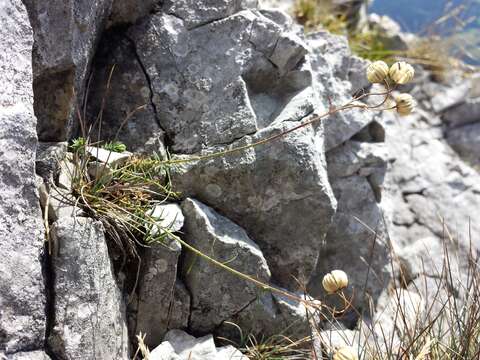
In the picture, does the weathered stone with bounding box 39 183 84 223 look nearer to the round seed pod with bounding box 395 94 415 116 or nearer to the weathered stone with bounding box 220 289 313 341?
the weathered stone with bounding box 220 289 313 341

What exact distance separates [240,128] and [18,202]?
130 cm

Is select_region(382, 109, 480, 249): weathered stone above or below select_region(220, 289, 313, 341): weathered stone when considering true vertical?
below

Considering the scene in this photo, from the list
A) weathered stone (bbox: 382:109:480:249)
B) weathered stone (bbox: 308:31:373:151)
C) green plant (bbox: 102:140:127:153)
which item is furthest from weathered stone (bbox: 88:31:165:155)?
weathered stone (bbox: 382:109:480:249)

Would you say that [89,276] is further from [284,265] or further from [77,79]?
[284,265]

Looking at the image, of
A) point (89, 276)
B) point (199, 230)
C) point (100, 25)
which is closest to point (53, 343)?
point (89, 276)

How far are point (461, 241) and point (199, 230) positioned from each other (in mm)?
2915

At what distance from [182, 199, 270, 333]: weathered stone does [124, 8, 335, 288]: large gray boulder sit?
0.56 feet

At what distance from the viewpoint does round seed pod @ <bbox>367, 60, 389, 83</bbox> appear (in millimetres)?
2207

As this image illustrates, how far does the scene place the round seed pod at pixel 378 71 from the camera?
221 centimetres

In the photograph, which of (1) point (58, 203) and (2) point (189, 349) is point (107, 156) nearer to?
(1) point (58, 203)

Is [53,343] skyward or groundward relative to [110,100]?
groundward

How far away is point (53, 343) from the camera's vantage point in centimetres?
204

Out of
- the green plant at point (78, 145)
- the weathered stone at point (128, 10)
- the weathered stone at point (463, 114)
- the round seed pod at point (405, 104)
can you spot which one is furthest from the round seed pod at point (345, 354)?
the weathered stone at point (463, 114)

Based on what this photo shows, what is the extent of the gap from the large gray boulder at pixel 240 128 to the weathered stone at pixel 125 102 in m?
0.06
